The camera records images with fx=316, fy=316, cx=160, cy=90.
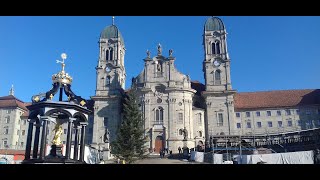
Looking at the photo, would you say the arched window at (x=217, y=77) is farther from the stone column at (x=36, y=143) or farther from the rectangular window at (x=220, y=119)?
the stone column at (x=36, y=143)

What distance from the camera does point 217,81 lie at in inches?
2365

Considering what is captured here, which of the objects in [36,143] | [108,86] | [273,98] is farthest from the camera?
[273,98]

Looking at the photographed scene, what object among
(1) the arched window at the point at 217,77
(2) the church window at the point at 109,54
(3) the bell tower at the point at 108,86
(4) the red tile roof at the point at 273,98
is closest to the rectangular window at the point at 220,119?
(4) the red tile roof at the point at 273,98

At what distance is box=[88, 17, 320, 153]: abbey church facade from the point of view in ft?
183

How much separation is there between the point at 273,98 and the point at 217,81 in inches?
536

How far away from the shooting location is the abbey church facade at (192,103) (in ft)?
183

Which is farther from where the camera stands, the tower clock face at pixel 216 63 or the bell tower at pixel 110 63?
the bell tower at pixel 110 63

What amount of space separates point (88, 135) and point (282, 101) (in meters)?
39.3

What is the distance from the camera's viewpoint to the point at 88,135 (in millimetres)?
63000

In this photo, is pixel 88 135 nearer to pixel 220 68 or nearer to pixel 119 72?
pixel 119 72

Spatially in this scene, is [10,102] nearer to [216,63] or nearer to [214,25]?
[216,63]

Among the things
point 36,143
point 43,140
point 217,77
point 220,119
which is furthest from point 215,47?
point 43,140
